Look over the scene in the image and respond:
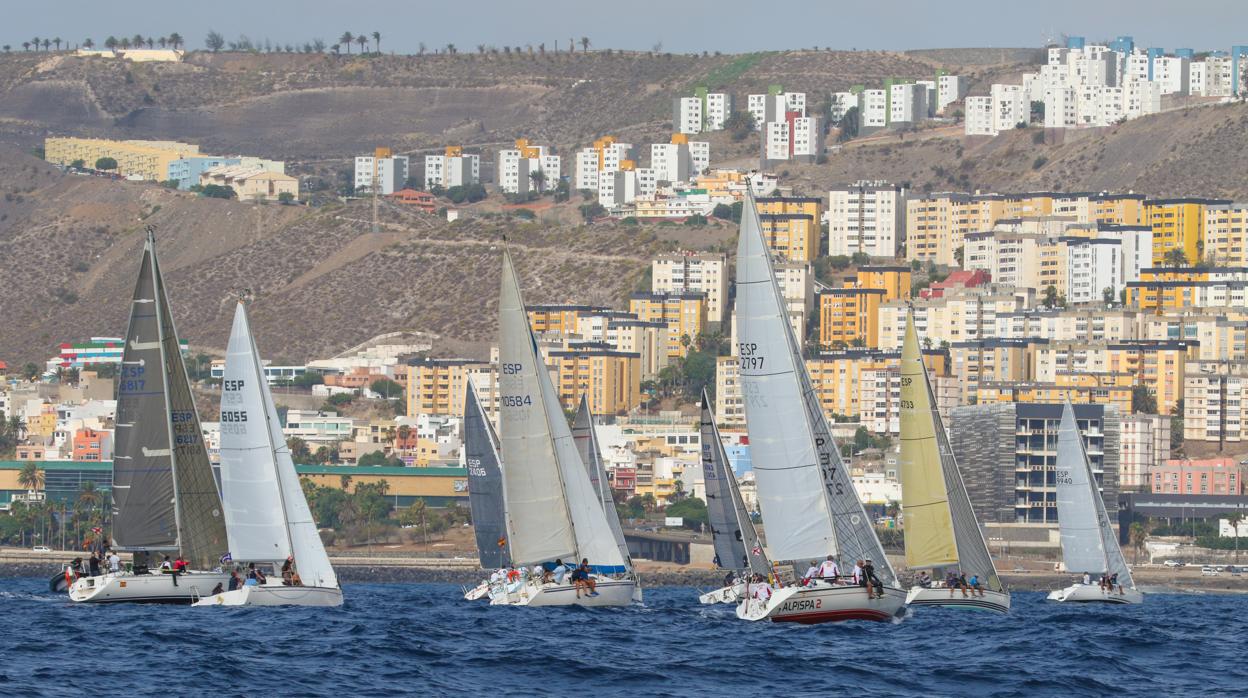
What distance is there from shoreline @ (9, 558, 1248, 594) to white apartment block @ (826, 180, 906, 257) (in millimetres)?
83337

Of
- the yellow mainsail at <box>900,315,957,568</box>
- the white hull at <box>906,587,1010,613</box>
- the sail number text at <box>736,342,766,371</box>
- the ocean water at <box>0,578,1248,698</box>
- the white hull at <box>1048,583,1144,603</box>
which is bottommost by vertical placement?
the white hull at <box>1048,583,1144,603</box>

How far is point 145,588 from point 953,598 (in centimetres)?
1672

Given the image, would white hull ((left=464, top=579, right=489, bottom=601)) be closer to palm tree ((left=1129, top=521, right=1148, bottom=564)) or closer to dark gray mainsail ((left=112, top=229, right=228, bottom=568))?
dark gray mainsail ((left=112, top=229, right=228, bottom=568))

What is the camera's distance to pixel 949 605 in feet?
170

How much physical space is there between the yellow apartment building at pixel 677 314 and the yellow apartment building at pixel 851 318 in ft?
29.2

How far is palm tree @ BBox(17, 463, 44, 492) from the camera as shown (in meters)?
135

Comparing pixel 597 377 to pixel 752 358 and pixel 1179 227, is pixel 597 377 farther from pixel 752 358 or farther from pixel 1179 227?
pixel 752 358

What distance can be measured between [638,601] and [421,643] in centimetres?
1304

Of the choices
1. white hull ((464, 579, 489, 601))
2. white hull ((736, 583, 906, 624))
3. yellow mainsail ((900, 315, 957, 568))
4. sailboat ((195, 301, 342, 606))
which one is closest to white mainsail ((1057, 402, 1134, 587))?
yellow mainsail ((900, 315, 957, 568))

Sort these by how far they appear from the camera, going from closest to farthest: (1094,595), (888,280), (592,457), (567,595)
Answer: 1. (567,595)
2. (592,457)
3. (1094,595)
4. (888,280)

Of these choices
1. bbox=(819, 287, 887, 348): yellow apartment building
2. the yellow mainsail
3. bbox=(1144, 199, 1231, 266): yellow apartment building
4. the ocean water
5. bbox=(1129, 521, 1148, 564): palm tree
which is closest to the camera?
the ocean water

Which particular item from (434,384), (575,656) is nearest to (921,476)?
(575,656)

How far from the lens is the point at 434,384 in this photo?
172375mm

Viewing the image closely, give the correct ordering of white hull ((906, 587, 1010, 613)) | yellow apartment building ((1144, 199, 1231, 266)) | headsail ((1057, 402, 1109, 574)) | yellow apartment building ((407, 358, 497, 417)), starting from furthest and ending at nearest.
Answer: yellow apartment building ((1144, 199, 1231, 266)), yellow apartment building ((407, 358, 497, 417)), headsail ((1057, 402, 1109, 574)), white hull ((906, 587, 1010, 613))
